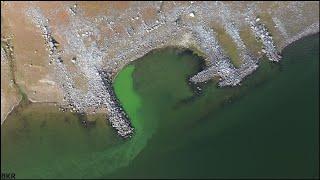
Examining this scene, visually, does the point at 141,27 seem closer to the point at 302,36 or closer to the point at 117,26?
the point at 117,26

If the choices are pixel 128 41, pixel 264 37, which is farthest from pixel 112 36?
pixel 264 37

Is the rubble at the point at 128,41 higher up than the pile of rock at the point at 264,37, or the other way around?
the pile of rock at the point at 264,37

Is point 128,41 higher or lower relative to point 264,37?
lower

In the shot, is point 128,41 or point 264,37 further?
point 128,41

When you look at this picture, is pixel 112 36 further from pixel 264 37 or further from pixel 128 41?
pixel 264 37

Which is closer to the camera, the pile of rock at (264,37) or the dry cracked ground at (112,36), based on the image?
the pile of rock at (264,37)

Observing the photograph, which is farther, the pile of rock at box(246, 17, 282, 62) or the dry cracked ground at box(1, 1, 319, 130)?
the dry cracked ground at box(1, 1, 319, 130)

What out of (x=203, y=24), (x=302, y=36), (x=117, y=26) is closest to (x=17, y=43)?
(x=117, y=26)

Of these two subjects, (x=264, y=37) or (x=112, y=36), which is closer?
(x=264, y=37)

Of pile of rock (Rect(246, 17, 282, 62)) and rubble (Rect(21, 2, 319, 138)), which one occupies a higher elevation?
pile of rock (Rect(246, 17, 282, 62))
